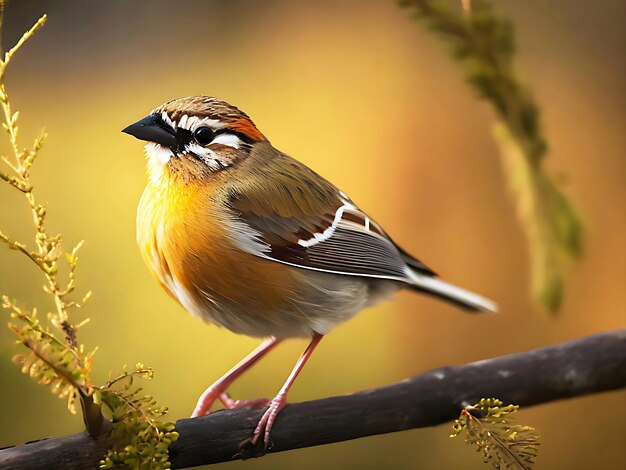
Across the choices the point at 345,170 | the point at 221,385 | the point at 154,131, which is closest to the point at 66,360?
the point at 154,131

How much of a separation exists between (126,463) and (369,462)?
766mm

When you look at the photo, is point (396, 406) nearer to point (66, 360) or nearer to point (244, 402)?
point (244, 402)

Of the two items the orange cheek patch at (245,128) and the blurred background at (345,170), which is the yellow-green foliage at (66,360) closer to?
the orange cheek patch at (245,128)

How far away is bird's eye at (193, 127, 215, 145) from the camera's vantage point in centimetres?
59

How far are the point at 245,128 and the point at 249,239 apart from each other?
0.10 m

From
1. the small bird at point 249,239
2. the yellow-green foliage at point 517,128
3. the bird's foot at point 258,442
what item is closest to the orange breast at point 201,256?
the small bird at point 249,239

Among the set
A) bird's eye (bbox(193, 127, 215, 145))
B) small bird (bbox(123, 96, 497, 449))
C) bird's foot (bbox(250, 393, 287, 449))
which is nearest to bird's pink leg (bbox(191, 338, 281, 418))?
small bird (bbox(123, 96, 497, 449))

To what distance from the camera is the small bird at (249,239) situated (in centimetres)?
62

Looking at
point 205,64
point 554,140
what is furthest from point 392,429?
point 554,140

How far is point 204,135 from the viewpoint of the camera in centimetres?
59

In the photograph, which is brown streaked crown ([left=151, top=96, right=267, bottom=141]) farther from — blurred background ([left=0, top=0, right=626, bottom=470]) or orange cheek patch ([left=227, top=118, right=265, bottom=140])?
blurred background ([left=0, top=0, right=626, bottom=470])

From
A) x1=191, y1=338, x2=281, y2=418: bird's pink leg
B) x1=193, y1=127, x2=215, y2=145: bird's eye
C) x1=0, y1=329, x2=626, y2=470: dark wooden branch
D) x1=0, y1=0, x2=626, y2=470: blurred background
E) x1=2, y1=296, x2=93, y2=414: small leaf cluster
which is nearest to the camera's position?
x1=2, y1=296, x2=93, y2=414: small leaf cluster

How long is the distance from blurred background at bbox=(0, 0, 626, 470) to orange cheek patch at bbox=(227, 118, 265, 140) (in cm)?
18

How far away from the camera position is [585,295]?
1.15 meters
